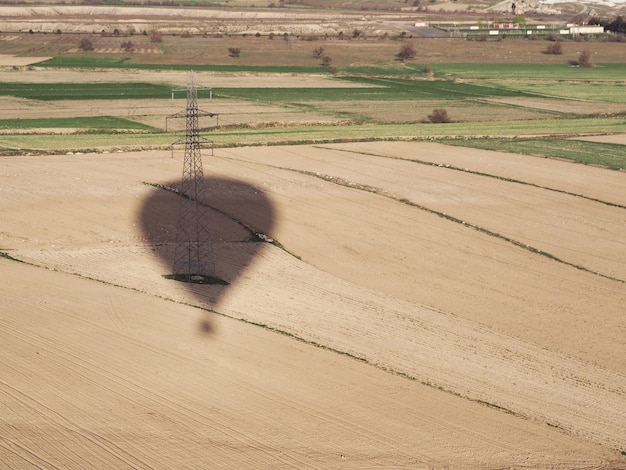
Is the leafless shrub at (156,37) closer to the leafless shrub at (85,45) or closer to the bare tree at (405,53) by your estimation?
the leafless shrub at (85,45)

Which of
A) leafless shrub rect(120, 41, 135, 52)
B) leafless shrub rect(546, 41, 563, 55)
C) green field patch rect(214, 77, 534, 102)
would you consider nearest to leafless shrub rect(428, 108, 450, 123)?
green field patch rect(214, 77, 534, 102)

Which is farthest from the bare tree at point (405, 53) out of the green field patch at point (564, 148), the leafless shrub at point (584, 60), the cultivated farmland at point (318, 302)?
the green field patch at point (564, 148)

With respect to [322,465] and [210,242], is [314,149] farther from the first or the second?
[322,465]

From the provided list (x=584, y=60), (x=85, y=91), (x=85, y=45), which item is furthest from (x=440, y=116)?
(x=85, y=45)

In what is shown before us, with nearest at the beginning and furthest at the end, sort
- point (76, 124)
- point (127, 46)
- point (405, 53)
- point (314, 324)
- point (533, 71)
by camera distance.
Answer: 1. point (314, 324)
2. point (76, 124)
3. point (533, 71)
4. point (405, 53)
5. point (127, 46)

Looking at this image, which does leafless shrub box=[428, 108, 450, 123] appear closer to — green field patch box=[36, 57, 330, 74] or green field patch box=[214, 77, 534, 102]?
green field patch box=[214, 77, 534, 102]

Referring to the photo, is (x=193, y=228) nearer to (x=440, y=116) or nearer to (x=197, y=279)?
(x=197, y=279)

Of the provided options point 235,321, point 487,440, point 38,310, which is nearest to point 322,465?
point 487,440
